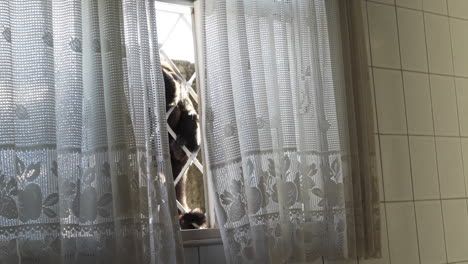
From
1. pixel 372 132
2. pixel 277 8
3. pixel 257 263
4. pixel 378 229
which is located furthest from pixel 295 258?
pixel 277 8

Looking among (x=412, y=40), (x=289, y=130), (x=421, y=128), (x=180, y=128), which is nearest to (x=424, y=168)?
(x=421, y=128)

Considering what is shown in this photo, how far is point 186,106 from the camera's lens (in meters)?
2.04

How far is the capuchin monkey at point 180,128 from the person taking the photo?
2.01m

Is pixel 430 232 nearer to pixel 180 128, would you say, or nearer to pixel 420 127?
pixel 420 127

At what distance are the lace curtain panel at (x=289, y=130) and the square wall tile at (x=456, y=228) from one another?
455 millimetres

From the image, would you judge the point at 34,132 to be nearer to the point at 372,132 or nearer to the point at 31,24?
the point at 31,24

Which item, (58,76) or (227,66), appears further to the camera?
(227,66)

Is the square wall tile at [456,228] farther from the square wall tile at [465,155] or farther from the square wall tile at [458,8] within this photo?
the square wall tile at [458,8]

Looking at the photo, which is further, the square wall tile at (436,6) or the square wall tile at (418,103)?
the square wall tile at (436,6)

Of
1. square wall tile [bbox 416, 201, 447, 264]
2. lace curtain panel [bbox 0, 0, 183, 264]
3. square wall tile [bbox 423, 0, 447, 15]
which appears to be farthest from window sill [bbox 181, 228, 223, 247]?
square wall tile [bbox 423, 0, 447, 15]

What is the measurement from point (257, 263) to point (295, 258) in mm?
135

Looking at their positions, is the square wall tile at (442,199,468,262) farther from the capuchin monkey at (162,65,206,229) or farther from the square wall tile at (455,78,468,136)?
the capuchin monkey at (162,65,206,229)

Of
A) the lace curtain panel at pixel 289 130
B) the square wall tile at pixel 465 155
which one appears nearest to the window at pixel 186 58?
the lace curtain panel at pixel 289 130

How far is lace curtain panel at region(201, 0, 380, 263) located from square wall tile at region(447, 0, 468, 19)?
634 millimetres
